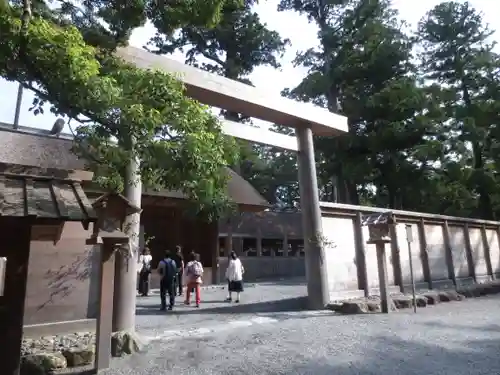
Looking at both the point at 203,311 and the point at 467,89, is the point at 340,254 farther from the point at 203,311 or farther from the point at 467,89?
the point at 467,89

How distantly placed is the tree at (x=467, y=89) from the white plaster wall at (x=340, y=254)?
10.7 m

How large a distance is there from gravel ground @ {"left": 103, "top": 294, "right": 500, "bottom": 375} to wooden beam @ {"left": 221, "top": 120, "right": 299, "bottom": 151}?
383cm

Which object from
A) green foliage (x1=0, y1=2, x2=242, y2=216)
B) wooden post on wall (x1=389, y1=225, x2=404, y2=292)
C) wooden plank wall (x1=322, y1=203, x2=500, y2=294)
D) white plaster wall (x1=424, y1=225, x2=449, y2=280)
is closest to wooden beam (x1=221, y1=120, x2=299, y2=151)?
wooden plank wall (x1=322, y1=203, x2=500, y2=294)

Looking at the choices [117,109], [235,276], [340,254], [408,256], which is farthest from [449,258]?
[117,109]

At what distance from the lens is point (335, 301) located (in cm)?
863

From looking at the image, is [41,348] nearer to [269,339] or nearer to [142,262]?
[269,339]

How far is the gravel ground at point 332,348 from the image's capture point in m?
4.45

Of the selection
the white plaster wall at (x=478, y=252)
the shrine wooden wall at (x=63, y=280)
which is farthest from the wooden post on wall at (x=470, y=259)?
the shrine wooden wall at (x=63, y=280)

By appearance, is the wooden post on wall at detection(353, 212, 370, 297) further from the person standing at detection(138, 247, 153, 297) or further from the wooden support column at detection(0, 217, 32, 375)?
the wooden support column at detection(0, 217, 32, 375)

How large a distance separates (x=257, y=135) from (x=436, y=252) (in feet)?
24.7

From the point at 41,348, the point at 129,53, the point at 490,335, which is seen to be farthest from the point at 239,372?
the point at 129,53

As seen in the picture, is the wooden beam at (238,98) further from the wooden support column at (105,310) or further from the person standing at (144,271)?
the person standing at (144,271)

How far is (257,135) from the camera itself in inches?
338

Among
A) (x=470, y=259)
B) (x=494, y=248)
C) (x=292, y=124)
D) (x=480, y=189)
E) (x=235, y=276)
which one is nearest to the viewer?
(x=292, y=124)
